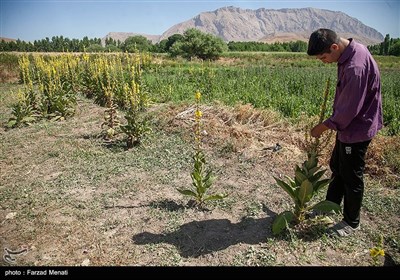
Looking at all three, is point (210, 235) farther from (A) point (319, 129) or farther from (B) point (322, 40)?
(B) point (322, 40)

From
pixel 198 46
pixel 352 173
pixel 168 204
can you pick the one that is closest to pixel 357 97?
pixel 352 173

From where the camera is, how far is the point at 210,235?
3.34 meters

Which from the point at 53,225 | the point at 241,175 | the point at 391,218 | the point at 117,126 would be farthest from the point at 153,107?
the point at 391,218

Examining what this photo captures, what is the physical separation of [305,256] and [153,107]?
678 centimetres

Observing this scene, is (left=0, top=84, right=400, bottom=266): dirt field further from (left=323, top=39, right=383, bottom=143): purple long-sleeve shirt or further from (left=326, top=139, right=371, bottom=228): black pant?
(left=323, top=39, right=383, bottom=143): purple long-sleeve shirt

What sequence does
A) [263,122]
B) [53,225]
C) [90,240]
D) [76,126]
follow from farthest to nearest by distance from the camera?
1. [76,126]
2. [263,122]
3. [53,225]
4. [90,240]

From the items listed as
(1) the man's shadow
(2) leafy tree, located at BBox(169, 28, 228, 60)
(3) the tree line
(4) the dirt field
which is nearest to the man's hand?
(4) the dirt field

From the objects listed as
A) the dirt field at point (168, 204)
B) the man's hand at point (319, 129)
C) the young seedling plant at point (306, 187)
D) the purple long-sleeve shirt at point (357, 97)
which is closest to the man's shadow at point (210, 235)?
the dirt field at point (168, 204)

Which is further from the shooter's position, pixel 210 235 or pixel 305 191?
pixel 210 235

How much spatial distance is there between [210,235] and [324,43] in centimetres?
233

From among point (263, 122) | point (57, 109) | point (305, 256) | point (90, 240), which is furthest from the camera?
point (57, 109)

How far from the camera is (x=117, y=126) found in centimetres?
721

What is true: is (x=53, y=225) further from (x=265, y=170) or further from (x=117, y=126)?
(x=117, y=126)

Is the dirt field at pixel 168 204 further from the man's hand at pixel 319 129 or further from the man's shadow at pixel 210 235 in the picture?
the man's hand at pixel 319 129
